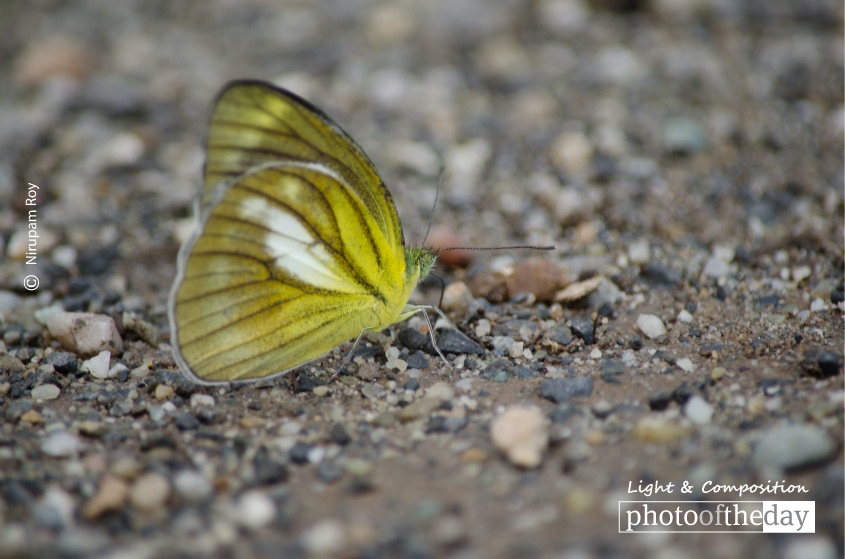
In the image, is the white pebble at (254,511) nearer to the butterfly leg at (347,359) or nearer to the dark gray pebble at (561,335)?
the butterfly leg at (347,359)

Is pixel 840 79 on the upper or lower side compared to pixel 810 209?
upper

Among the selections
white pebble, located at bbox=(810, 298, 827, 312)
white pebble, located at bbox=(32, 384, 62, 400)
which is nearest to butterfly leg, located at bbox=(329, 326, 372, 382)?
white pebble, located at bbox=(32, 384, 62, 400)

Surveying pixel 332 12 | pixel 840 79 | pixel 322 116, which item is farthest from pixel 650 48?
pixel 322 116

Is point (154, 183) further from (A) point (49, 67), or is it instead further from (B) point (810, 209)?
(B) point (810, 209)

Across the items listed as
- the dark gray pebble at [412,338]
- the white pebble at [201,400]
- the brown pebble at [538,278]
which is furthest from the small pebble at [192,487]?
the brown pebble at [538,278]

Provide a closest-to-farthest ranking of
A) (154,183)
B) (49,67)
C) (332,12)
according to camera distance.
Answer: (154,183)
(49,67)
(332,12)

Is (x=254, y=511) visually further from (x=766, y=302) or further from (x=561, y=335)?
(x=766, y=302)

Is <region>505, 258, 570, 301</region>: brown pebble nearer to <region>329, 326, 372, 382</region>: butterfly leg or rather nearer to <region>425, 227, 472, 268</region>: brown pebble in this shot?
<region>425, 227, 472, 268</region>: brown pebble

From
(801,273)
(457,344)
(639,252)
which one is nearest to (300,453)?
(457,344)
